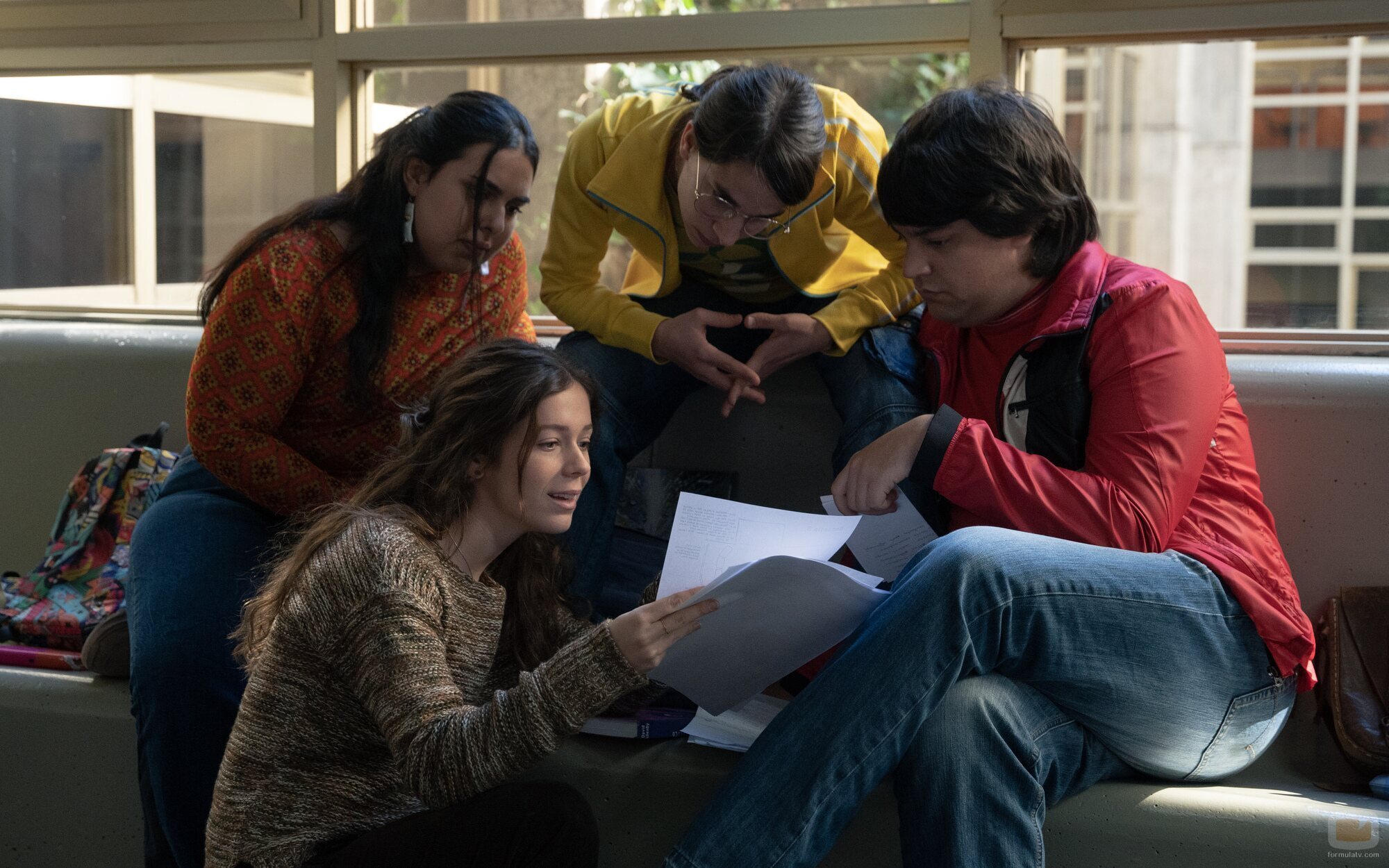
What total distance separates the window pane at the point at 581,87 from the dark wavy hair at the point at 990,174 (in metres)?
0.84

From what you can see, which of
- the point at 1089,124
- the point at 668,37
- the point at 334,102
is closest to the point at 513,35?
the point at 668,37

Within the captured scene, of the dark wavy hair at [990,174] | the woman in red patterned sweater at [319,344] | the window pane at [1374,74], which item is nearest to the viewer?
the dark wavy hair at [990,174]

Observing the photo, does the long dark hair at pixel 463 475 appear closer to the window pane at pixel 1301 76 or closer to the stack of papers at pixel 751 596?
the stack of papers at pixel 751 596

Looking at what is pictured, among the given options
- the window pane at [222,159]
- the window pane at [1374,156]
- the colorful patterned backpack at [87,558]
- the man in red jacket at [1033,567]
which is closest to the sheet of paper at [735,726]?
the man in red jacket at [1033,567]

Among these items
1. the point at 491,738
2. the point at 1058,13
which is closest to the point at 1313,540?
the point at 1058,13

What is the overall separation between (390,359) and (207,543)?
41 cm

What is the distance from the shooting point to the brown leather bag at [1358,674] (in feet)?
5.53

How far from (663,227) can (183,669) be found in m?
1.02

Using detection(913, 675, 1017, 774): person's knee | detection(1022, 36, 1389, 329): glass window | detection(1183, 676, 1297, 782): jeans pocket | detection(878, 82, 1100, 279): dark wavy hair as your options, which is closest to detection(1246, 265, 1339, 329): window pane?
detection(1022, 36, 1389, 329): glass window

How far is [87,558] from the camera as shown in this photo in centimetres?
229

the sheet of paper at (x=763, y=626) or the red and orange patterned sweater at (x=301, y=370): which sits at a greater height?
the red and orange patterned sweater at (x=301, y=370)

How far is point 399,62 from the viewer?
2734 mm

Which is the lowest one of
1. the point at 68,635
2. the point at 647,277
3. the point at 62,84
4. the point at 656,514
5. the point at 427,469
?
the point at 68,635

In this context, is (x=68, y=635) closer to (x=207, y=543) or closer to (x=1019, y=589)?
(x=207, y=543)
